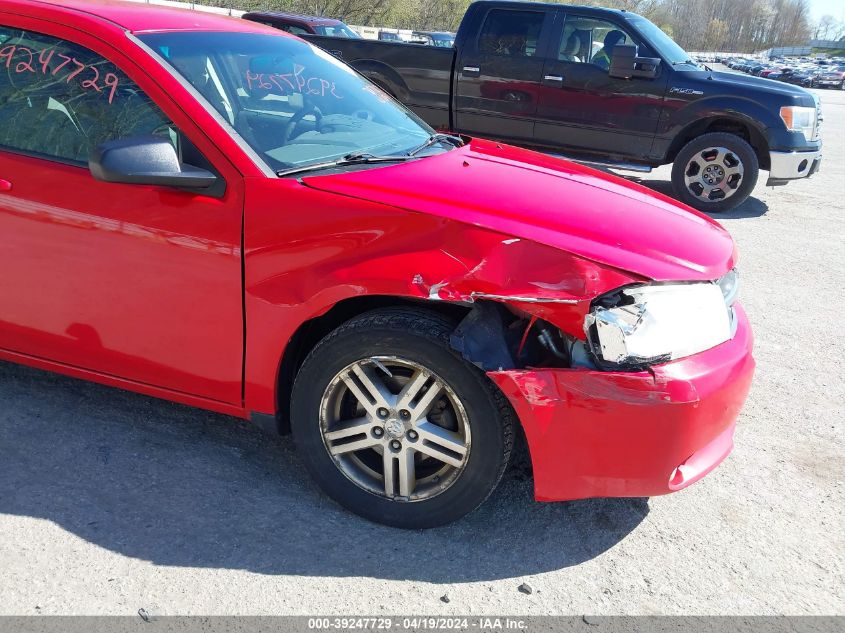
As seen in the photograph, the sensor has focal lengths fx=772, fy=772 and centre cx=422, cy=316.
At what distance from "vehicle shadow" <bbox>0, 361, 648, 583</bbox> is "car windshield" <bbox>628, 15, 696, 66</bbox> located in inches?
271

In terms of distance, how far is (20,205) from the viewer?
2963 mm

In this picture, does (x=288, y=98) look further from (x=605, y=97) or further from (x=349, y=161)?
(x=605, y=97)

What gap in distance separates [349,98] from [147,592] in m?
2.31

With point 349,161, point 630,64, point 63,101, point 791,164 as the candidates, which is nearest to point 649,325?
point 349,161

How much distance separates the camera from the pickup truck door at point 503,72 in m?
8.95

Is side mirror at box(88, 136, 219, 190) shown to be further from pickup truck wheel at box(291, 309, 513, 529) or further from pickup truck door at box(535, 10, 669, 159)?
pickup truck door at box(535, 10, 669, 159)

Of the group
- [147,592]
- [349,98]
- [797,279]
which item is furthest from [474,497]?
[797,279]

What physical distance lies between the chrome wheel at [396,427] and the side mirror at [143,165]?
2.84ft

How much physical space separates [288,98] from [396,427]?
5.07 ft

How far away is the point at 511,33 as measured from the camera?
9094mm

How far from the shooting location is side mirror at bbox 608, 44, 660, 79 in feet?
27.4

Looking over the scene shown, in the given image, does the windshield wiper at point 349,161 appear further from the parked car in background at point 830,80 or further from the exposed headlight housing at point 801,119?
the parked car in background at point 830,80

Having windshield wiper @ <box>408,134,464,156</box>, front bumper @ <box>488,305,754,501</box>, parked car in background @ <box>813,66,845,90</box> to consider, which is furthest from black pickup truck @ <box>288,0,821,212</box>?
parked car in background @ <box>813,66,845,90</box>

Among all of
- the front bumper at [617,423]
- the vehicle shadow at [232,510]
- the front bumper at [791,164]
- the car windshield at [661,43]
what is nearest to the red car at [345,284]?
the front bumper at [617,423]
